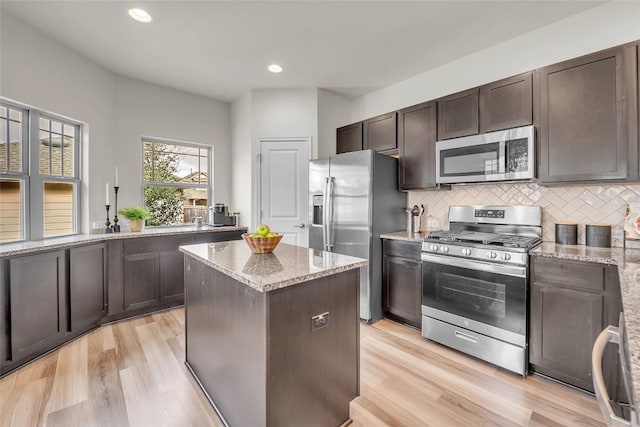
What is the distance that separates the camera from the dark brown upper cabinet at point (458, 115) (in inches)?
110

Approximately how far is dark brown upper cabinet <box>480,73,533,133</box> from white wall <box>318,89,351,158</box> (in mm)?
1945

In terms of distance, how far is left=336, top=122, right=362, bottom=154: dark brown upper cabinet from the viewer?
3.90m

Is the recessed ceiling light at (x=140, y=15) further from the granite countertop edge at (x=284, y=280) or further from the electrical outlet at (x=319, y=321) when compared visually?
the electrical outlet at (x=319, y=321)

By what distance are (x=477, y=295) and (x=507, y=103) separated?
66.5 inches

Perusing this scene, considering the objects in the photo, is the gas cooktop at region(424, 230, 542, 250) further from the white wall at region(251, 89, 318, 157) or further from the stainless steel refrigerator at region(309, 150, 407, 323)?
the white wall at region(251, 89, 318, 157)

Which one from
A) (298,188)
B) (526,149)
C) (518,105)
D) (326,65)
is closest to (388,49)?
(326,65)

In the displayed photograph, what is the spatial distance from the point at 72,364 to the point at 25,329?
1.41ft

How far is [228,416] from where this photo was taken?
167cm

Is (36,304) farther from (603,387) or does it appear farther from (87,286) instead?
(603,387)

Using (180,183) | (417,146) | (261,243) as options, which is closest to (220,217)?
(180,183)

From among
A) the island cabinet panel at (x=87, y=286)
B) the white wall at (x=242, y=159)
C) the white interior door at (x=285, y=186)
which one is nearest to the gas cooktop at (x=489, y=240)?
the white interior door at (x=285, y=186)

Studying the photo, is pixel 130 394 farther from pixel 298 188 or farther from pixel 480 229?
pixel 480 229

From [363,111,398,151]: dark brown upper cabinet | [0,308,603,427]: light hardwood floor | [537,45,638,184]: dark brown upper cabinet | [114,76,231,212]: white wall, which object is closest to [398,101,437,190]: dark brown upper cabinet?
[363,111,398,151]: dark brown upper cabinet

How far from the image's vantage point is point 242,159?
14.1ft
